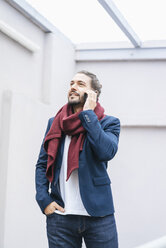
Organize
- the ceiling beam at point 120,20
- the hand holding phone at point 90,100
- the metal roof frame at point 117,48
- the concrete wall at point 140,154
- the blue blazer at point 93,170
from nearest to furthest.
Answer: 1. the blue blazer at point 93,170
2. the hand holding phone at point 90,100
3. the ceiling beam at point 120,20
4. the metal roof frame at point 117,48
5. the concrete wall at point 140,154

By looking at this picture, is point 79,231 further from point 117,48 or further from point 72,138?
point 117,48

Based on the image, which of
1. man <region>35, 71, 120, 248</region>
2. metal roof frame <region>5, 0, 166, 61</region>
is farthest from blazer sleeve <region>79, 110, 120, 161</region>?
metal roof frame <region>5, 0, 166, 61</region>

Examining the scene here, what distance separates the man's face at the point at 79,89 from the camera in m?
2.04

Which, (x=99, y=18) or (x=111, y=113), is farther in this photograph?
(x=111, y=113)

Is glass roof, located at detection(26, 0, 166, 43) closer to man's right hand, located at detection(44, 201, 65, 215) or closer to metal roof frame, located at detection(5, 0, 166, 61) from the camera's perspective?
metal roof frame, located at detection(5, 0, 166, 61)

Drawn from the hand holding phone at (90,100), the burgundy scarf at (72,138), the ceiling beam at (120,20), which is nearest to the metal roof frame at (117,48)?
the ceiling beam at (120,20)

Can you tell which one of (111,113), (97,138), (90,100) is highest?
(111,113)

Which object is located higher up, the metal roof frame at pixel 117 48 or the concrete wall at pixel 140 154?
the metal roof frame at pixel 117 48

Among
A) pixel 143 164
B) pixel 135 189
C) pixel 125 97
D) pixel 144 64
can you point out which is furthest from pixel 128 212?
pixel 144 64

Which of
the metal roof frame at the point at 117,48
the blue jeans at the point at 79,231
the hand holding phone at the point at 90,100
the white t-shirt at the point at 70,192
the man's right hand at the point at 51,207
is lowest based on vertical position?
the blue jeans at the point at 79,231

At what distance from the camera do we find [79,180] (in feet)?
6.05

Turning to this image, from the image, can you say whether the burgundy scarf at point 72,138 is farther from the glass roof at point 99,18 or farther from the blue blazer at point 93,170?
the glass roof at point 99,18

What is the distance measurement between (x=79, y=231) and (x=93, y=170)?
32 cm

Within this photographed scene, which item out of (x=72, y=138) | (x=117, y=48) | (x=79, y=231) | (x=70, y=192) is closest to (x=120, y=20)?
(x=117, y=48)
